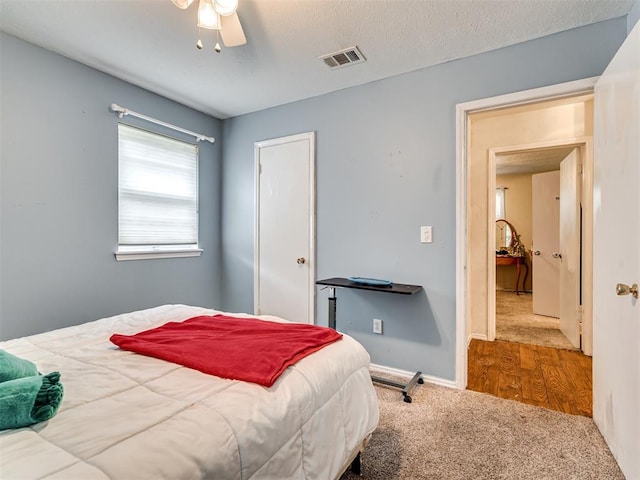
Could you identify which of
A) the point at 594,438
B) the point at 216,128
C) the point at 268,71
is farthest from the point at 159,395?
the point at 216,128

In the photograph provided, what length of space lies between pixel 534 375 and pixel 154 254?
3.47m

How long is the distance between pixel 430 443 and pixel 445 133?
2.12 metres

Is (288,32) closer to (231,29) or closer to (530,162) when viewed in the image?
(231,29)

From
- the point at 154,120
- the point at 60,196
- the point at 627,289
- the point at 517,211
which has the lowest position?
the point at 627,289

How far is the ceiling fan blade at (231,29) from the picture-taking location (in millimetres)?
1767

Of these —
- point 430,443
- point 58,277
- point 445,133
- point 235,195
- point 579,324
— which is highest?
point 445,133

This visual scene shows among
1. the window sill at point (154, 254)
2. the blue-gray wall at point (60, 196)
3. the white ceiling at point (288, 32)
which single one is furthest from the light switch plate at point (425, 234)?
the blue-gray wall at point (60, 196)

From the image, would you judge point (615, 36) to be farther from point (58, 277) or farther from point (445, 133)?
point (58, 277)

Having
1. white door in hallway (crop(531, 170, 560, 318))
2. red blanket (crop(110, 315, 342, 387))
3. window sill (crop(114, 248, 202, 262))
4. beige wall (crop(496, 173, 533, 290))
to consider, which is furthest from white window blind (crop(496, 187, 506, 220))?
red blanket (crop(110, 315, 342, 387))

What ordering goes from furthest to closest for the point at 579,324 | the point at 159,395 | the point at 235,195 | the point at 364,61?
the point at 235,195
the point at 579,324
the point at 364,61
the point at 159,395

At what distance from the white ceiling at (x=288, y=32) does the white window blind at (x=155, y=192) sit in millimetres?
574

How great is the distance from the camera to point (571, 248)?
3.54 meters

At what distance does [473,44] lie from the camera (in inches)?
92.2

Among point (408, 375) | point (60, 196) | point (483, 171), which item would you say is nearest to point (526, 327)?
point (483, 171)
